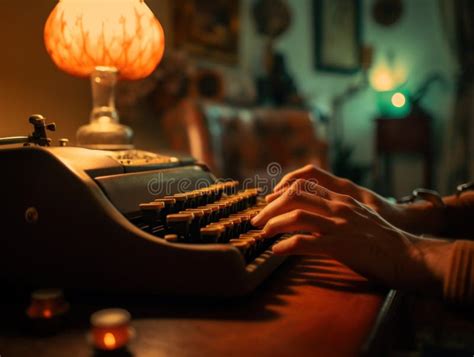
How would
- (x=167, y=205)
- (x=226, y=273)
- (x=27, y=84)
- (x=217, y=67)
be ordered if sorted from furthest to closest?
(x=217, y=67) < (x=27, y=84) < (x=167, y=205) < (x=226, y=273)

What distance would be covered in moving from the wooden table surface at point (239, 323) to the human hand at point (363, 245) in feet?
0.13

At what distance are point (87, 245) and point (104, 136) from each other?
0.40 metres

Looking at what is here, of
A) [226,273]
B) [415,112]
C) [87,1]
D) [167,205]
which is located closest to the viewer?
[226,273]

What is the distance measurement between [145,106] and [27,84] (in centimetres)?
121

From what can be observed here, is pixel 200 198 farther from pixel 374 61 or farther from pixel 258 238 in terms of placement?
pixel 374 61

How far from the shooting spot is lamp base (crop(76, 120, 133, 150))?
1.02 metres

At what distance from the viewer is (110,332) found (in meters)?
0.49

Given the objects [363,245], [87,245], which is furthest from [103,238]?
[363,245]

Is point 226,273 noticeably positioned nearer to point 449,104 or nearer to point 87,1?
point 87,1

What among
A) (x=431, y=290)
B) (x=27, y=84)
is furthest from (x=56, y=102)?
(x=431, y=290)

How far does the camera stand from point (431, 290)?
0.68 meters

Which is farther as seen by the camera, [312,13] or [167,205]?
[312,13]

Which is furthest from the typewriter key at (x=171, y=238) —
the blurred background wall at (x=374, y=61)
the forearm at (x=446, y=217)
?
the blurred background wall at (x=374, y=61)

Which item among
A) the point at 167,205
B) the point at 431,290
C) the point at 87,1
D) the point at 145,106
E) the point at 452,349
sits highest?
the point at 87,1
